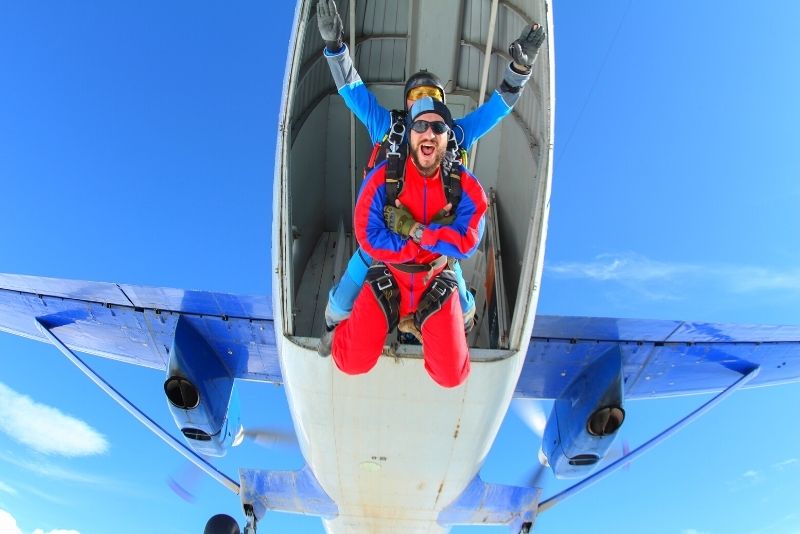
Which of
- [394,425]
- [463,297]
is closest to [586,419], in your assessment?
[394,425]

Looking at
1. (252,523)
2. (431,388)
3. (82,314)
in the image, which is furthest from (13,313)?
(431,388)

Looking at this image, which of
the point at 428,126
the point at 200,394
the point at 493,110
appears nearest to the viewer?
the point at 428,126

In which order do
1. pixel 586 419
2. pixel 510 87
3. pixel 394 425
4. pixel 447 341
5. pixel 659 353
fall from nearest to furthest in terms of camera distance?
pixel 447 341
pixel 510 87
pixel 394 425
pixel 586 419
pixel 659 353

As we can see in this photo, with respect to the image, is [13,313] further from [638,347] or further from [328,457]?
[638,347]

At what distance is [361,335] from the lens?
4777 millimetres

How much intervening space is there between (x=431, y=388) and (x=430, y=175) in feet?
7.76

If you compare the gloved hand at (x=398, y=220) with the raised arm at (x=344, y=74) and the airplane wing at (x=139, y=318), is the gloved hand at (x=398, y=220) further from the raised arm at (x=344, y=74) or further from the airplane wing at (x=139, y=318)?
the airplane wing at (x=139, y=318)

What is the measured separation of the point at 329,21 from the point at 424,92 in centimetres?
92

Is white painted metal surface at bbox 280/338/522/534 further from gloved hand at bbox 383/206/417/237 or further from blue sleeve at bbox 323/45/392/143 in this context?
blue sleeve at bbox 323/45/392/143

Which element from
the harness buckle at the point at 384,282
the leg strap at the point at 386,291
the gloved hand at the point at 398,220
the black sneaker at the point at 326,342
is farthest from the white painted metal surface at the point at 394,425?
the gloved hand at the point at 398,220

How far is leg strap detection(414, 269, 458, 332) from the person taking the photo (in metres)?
4.70

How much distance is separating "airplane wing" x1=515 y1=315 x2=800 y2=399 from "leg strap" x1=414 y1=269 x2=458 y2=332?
4130 mm

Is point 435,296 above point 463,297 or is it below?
below

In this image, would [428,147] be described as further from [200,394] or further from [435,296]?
[200,394]
